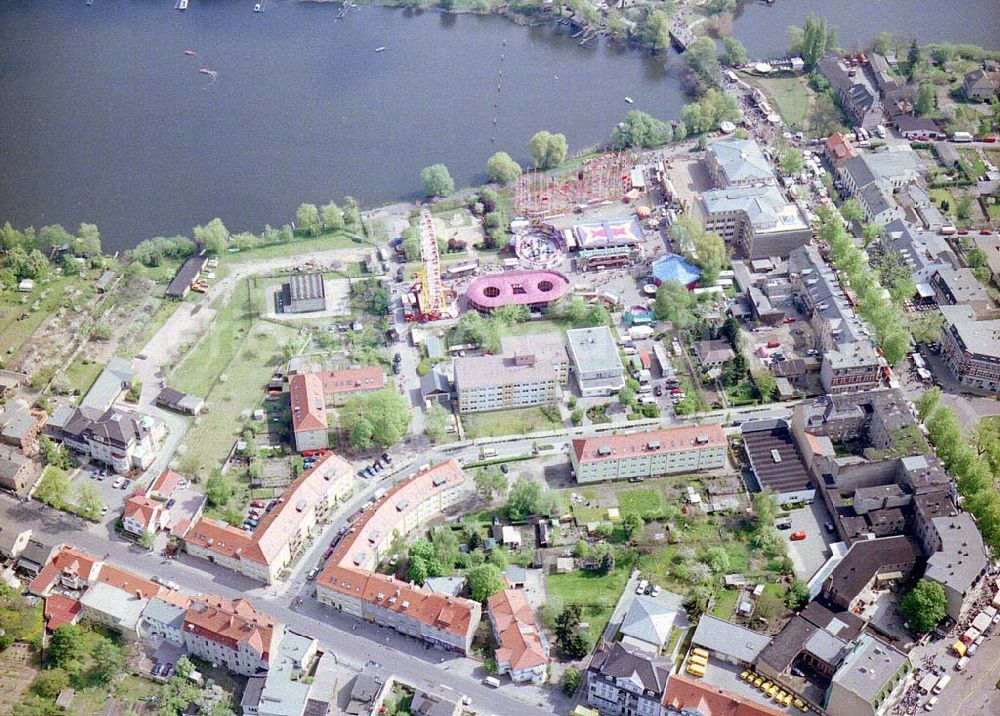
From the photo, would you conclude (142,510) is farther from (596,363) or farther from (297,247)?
(596,363)

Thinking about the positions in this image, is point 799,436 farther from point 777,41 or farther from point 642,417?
point 777,41

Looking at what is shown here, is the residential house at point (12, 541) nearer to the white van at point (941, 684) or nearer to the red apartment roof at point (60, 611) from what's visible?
the red apartment roof at point (60, 611)

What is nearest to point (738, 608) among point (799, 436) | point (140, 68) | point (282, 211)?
point (799, 436)

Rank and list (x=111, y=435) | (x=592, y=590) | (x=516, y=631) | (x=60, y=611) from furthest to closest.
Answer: (x=111, y=435)
(x=592, y=590)
(x=60, y=611)
(x=516, y=631)

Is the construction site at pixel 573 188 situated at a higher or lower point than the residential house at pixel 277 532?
higher

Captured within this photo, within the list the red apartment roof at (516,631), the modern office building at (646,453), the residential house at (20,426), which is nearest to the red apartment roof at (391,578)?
the red apartment roof at (516,631)

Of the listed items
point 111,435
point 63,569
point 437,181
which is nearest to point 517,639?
point 63,569
